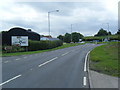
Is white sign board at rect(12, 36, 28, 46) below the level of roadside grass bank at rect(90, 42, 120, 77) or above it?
above

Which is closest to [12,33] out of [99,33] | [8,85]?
[8,85]

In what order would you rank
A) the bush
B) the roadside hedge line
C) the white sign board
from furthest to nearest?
1. the bush
2. the white sign board
3. the roadside hedge line

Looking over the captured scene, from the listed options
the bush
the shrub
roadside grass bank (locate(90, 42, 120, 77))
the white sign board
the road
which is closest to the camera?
the road

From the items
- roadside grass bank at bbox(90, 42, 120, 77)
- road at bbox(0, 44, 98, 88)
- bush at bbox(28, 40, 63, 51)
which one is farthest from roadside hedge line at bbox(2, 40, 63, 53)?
road at bbox(0, 44, 98, 88)

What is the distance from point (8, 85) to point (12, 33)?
44821 millimetres

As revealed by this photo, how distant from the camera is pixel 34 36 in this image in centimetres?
6038

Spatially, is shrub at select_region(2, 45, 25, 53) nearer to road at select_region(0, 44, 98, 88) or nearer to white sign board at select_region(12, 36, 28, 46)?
white sign board at select_region(12, 36, 28, 46)

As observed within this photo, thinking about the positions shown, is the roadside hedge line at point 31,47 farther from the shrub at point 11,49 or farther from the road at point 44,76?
the road at point 44,76

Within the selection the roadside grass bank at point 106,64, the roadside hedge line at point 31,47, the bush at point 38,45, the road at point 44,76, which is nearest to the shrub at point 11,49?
the roadside hedge line at point 31,47

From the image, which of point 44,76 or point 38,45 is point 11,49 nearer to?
point 38,45

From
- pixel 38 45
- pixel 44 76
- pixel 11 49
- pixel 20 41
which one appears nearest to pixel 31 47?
pixel 38 45

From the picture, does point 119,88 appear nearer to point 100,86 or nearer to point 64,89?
point 100,86

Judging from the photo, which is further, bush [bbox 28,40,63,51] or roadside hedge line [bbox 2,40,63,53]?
bush [bbox 28,40,63,51]

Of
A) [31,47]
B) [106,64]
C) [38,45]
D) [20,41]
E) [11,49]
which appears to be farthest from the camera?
[38,45]
